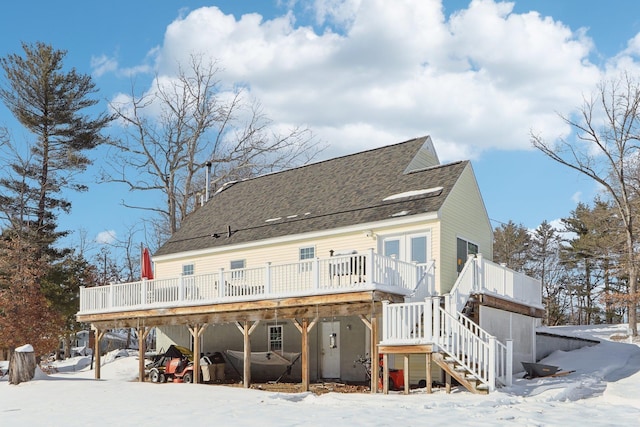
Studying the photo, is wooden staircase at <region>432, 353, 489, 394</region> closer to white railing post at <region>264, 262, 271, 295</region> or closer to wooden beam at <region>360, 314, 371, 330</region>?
wooden beam at <region>360, 314, 371, 330</region>

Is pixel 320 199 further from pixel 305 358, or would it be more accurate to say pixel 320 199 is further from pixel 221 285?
pixel 305 358

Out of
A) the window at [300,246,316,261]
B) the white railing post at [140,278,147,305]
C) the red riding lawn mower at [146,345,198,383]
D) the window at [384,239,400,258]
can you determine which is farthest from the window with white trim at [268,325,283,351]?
the window at [384,239,400,258]

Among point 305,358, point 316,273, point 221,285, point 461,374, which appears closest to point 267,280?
point 221,285

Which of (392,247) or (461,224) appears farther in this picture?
(461,224)

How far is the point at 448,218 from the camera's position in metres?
21.2

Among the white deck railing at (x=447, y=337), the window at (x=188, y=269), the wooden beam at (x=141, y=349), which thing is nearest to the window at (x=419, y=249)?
the white deck railing at (x=447, y=337)

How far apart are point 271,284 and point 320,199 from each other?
5.58 m

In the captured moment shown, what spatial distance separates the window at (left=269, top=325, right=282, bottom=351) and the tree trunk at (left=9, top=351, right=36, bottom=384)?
780 centimetres

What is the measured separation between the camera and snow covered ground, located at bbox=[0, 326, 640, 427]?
1182 centimetres

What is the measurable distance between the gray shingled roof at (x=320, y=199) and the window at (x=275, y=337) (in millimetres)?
3187

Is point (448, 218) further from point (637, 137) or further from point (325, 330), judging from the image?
point (637, 137)

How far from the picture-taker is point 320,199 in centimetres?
2522

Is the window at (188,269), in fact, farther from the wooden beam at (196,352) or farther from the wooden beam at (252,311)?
the wooden beam at (196,352)

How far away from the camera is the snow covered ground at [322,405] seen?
1182 cm
